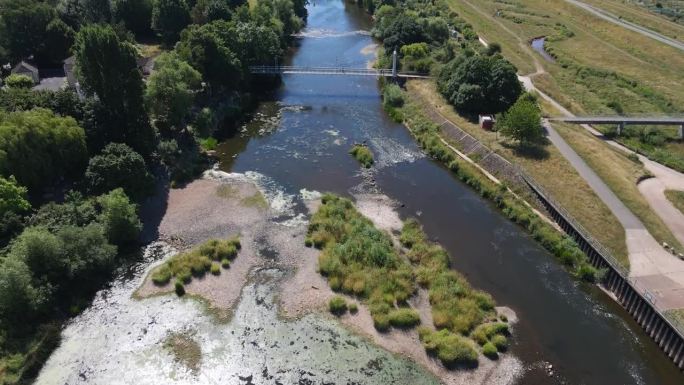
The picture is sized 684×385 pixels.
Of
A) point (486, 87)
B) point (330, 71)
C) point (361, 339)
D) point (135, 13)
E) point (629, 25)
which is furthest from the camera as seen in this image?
point (629, 25)

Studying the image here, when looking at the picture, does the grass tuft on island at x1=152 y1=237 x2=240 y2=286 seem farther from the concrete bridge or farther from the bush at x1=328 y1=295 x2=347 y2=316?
the concrete bridge

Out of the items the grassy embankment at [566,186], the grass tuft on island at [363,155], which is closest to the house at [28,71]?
the grass tuft on island at [363,155]

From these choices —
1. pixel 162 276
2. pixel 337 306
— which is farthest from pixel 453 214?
pixel 162 276

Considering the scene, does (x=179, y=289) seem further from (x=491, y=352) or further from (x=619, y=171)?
(x=619, y=171)

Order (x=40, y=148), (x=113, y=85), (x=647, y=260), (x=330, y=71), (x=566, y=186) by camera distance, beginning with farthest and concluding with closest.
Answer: (x=330, y=71), (x=566, y=186), (x=113, y=85), (x=40, y=148), (x=647, y=260)

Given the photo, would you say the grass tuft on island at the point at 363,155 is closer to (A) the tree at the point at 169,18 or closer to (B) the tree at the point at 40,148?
(B) the tree at the point at 40,148

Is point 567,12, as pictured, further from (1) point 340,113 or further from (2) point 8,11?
(2) point 8,11
